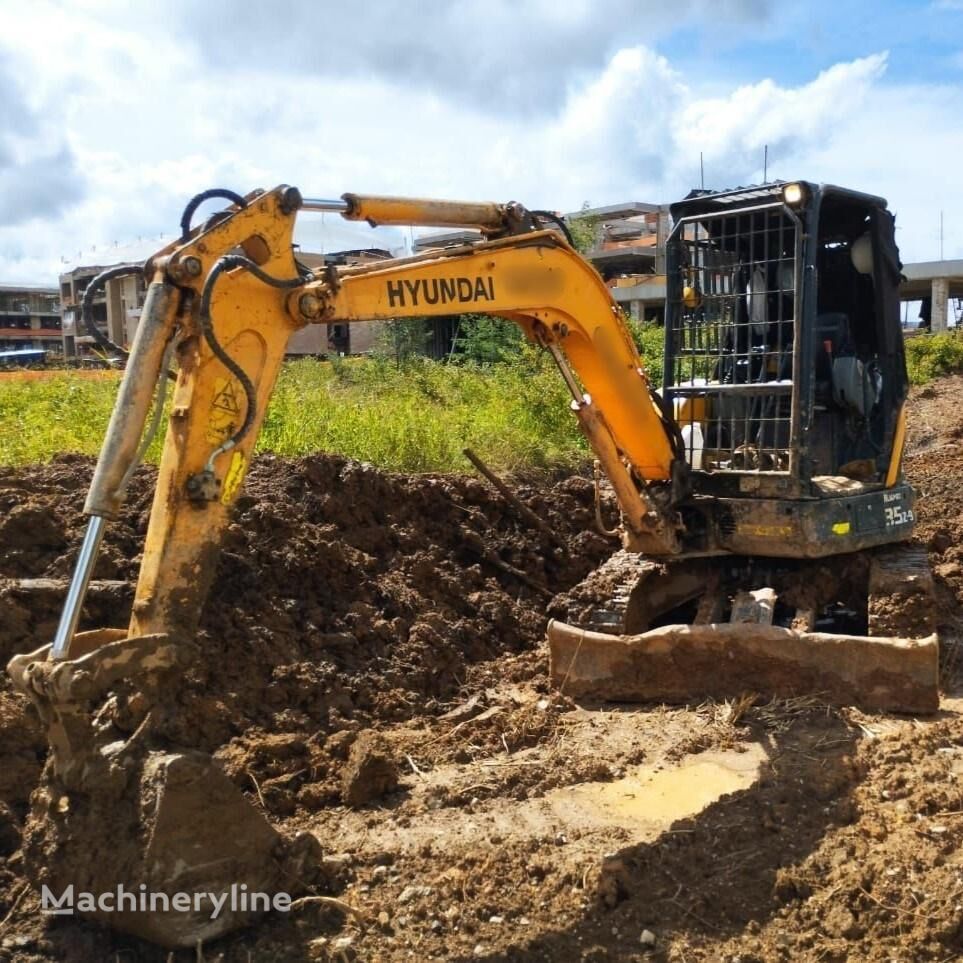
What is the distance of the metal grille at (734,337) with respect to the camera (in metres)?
6.30

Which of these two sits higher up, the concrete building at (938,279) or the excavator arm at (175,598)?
the concrete building at (938,279)

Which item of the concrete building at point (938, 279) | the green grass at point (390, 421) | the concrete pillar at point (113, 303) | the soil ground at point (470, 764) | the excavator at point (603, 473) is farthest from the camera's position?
the concrete building at point (938, 279)

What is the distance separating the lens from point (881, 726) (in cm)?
559

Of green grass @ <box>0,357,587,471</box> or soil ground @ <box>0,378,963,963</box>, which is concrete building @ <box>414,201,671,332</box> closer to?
green grass @ <box>0,357,587,471</box>

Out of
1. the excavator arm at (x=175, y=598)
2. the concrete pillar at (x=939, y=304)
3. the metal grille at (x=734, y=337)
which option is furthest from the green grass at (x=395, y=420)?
the concrete pillar at (x=939, y=304)

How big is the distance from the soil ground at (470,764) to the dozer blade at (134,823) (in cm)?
13

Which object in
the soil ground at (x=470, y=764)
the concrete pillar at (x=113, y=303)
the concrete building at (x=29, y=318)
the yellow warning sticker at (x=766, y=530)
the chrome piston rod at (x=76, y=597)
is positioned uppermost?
the concrete building at (x=29, y=318)

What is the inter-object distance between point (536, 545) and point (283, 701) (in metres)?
3.13

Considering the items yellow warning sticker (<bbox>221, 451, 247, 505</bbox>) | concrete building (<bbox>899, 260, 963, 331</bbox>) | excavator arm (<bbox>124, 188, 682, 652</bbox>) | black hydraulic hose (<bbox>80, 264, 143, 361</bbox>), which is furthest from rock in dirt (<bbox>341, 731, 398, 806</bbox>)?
concrete building (<bbox>899, 260, 963, 331</bbox>)

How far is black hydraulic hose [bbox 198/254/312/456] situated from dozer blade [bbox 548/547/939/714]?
290 centimetres

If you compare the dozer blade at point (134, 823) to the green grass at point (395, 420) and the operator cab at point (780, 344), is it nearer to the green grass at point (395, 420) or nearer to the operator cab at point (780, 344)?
the operator cab at point (780, 344)

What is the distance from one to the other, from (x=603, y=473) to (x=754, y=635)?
1320 millimetres

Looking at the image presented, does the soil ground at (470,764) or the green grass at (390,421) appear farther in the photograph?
the green grass at (390,421)

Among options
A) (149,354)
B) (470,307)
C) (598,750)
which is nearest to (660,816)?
(598,750)
